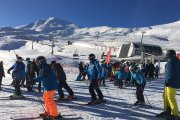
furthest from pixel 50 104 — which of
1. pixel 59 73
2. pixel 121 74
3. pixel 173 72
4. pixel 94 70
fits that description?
pixel 121 74

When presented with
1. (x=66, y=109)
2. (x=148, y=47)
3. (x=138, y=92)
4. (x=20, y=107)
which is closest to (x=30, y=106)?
(x=20, y=107)

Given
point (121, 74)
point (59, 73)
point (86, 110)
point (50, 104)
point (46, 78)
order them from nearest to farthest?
point (50, 104) → point (46, 78) → point (86, 110) → point (59, 73) → point (121, 74)

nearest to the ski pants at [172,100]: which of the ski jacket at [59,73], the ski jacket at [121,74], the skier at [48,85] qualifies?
the skier at [48,85]

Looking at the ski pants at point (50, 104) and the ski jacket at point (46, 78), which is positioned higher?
the ski jacket at point (46, 78)

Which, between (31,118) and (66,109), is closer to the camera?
(31,118)

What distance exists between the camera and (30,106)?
12984 mm

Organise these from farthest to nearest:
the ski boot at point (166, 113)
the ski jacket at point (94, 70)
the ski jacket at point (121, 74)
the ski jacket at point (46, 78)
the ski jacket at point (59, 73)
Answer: the ski jacket at point (121, 74) < the ski jacket at point (59, 73) < the ski jacket at point (94, 70) < the ski boot at point (166, 113) < the ski jacket at point (46, 78)

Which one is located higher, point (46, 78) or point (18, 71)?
point (18, 71)

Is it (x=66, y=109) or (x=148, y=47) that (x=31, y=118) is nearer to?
(x=66, y=109)

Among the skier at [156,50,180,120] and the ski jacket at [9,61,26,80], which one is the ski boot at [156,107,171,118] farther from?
the ski jacket at [9,61,26,80]

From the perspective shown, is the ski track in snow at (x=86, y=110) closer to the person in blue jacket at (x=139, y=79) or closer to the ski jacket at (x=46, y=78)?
the person in blue jacket at (x=139, y=79)

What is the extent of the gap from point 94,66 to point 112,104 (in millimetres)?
1751

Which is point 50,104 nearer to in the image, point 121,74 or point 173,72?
point 173,72

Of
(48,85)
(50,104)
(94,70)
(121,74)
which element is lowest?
(50,104)
